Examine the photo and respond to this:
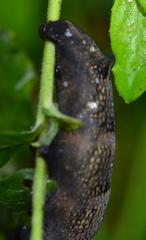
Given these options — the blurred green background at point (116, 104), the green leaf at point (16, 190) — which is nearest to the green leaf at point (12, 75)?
the blurred green background at point (116, 104)

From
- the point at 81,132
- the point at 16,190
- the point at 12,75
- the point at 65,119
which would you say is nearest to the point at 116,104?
the point at 12,75

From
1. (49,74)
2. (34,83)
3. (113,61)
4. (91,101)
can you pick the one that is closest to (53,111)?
(49,74)

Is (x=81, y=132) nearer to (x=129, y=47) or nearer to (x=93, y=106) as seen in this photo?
(x=93, y=106)

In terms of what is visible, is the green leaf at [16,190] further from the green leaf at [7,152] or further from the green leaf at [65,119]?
the green leaf at [65,119]

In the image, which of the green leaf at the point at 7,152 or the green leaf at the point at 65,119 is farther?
the green leaf at the point at 7,152

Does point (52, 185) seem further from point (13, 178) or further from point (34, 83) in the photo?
point (34, 83)

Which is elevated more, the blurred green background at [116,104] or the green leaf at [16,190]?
the green leaf at [16,190]
